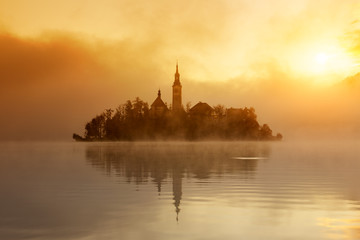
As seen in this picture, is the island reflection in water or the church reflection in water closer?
the island reflection in water

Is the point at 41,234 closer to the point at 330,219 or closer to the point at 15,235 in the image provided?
the point at 15,235

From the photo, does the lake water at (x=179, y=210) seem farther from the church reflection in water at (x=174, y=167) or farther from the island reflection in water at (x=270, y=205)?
the church reflection in water at (x=174, y=167)

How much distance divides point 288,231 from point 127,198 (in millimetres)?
11558

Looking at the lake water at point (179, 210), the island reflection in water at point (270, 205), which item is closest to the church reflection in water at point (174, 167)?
the island reflection in water at point (270, 205)

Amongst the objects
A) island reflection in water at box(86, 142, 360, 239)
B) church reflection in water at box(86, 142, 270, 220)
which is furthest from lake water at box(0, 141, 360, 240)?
church reflection in water at box(86, 142, 270, 220)

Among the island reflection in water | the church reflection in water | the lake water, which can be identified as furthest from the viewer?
the church reflection in water

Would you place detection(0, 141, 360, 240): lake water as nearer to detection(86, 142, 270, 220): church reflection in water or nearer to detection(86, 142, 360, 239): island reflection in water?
detection(86, 142, 360, 239): island reflection in water

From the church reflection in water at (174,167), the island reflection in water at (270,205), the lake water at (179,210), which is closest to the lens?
the lake water at (179,210)

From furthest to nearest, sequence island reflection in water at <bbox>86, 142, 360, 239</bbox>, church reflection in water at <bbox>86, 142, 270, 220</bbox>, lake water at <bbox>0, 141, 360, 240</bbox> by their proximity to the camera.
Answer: church reflection in water at <bbox>86, 142, 270, 220</bbox> < island reflection in water at <bbox>86, 142, 360, 239</bbox> < lake water at <bbox>0, 141, 360, 240</bbox>

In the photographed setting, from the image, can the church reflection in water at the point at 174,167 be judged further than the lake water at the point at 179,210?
Yes

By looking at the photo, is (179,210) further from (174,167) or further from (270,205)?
(174,167)

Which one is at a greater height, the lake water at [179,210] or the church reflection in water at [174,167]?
the church reflection in water at [174,167]

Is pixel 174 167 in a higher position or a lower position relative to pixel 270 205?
higher

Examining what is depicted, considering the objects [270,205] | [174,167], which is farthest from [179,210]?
[174,167]
